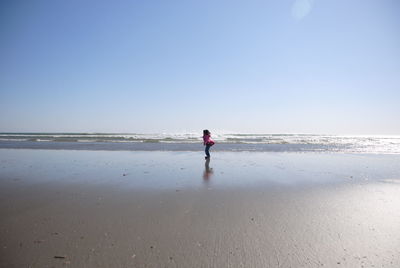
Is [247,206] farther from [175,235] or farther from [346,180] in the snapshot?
[346,180]

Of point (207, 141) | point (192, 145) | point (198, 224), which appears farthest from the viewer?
point (192, 145)

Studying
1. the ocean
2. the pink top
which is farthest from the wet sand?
the ocean

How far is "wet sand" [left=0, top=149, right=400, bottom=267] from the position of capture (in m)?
3.26

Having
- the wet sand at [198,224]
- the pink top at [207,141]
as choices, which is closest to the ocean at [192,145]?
the pink top at [207,141]

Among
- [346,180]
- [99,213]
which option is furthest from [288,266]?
[346,180]

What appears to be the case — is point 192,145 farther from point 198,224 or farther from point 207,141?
point 198,224

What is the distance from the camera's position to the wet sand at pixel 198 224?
3.26 m

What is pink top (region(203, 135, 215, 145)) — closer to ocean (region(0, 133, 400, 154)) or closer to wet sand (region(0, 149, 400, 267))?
ocean (region(0, 133, 400, 154))

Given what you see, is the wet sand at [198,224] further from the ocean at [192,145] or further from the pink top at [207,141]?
the ocean at [192,145]

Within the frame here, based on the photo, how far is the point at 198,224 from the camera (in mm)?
4406

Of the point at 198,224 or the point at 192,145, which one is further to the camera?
the point at 192,145

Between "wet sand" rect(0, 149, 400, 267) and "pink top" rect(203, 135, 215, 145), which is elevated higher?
"pink top" rect(203, 135, 215, 145)

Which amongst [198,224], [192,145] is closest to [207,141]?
[198,224]

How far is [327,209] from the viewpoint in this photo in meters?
5.35
